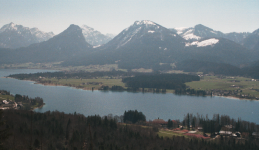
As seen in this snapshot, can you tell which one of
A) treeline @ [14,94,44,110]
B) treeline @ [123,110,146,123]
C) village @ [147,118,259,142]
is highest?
treeline @ [14,94,44,110]

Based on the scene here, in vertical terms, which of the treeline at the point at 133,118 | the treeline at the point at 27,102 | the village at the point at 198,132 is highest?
the treeline at the point at 27,102

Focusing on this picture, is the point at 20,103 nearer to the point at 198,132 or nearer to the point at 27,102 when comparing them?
the point at 27,102

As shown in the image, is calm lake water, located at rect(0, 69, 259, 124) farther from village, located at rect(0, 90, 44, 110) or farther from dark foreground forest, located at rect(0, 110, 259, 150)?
dark foreground forest, located at rect(0, 110, 259, 150)

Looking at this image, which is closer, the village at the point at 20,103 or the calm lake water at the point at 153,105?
the village at the point at 20,103

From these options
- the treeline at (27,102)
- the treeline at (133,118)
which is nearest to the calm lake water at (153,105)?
the treeline at (27,102)

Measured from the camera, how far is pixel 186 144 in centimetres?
5900

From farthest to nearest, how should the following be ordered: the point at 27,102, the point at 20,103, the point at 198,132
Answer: the point at 27,102
the point at 20,103
the point at 198,132

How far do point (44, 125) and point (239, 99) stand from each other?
104 metres

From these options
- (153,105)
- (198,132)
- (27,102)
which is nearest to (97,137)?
(198,132)

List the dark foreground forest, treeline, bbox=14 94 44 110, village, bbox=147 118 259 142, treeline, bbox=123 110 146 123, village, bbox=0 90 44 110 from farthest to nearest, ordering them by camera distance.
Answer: treeline, bbox=14 94 44 110
village, bbox=0 90 44 110
treeline, bbox=123 110 146 123
village, bbox=147 118 259 142
the dark foreground forest

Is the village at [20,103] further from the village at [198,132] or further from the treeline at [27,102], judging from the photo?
the village at [198,132]

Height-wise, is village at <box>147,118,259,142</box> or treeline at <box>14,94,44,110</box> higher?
treeline at <box>14,94,44,110</box>

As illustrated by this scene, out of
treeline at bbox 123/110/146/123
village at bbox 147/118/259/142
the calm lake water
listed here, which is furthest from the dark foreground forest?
the calm lake water

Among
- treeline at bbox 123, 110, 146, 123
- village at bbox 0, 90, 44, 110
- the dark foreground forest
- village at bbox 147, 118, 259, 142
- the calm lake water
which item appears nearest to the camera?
the dark foreground forest
